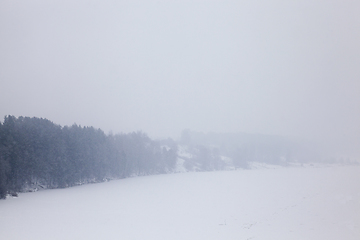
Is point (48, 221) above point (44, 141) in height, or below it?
below

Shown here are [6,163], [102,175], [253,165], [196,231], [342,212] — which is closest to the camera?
[196,231]

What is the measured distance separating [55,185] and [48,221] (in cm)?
3561

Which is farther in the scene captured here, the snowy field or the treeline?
the treeline

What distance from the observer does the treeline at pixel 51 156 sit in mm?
45719

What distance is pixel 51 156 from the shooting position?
176 ft

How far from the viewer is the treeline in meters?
45.7

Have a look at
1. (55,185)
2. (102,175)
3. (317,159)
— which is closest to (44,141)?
(55,185)

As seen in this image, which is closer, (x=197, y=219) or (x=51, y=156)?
(x=197, y=219)

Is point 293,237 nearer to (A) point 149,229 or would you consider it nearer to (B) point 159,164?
(A) point 149,229

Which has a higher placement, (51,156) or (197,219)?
(51,156)

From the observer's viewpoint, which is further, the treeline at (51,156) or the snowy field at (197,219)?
the treeline at (51,156)

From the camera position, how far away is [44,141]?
2112 inches

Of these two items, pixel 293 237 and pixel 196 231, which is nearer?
pixel 293 237

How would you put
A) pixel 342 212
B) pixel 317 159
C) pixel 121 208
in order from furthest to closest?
1. pixel 317 159
2. pixel 121 208
3. pixel 342 212
